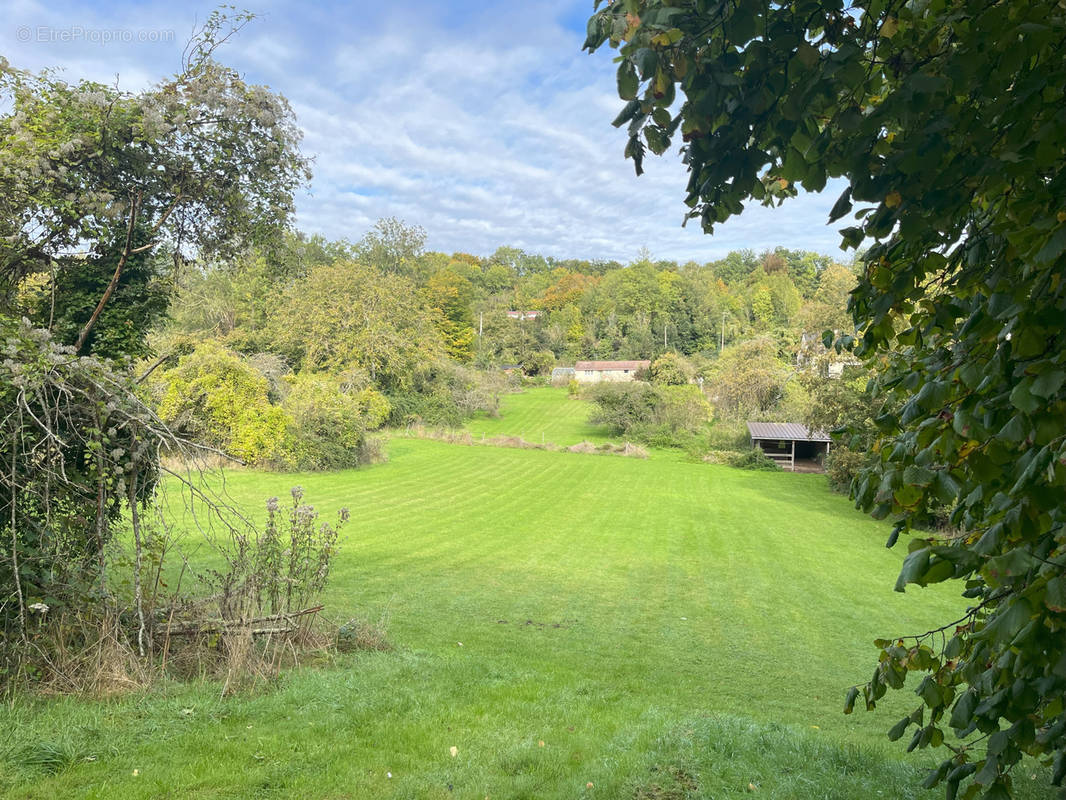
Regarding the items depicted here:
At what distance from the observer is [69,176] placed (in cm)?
586

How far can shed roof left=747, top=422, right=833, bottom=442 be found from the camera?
3355cm

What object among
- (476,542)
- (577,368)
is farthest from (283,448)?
(577,368)

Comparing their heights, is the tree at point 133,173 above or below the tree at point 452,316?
below

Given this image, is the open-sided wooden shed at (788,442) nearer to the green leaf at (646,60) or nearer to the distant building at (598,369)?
the green leaf at (646,60)

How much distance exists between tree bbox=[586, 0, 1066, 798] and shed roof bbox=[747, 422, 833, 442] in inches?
1292

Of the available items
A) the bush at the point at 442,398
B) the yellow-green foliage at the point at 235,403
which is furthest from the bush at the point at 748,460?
the yellow-green foliage at the point at 235,403

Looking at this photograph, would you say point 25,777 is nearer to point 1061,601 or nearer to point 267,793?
point 267,793

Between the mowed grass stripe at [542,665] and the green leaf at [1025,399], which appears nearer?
the green leaf at [1025,399]

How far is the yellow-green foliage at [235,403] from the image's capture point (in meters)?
23.2

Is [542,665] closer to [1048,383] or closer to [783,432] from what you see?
[1048,383]

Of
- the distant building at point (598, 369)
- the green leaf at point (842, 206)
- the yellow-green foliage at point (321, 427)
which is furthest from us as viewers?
the distant building at point (598, 369)

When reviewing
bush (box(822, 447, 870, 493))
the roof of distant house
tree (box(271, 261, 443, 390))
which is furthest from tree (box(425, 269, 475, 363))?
bush (box(822, 447, 870, 493))

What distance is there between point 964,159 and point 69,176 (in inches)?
277

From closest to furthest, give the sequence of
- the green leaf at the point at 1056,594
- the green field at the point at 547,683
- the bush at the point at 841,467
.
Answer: the green leaf at the point at 1056,594, the green field at the point at 547,683, the bush at the point at 841,467
